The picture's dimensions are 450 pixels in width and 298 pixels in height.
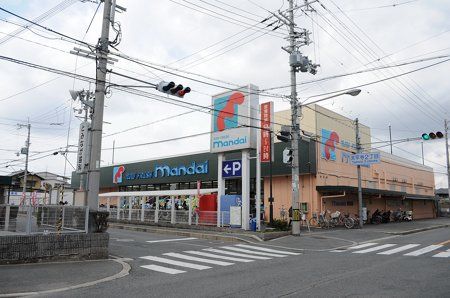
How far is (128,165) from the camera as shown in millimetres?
42812

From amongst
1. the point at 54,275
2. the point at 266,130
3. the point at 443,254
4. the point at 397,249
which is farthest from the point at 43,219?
the point at 443,254

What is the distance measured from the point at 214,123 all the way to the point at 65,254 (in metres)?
14.5

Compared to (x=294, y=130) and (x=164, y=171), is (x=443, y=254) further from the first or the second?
(x=164, y=171)

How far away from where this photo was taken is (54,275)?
10.0 m

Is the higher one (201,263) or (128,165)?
(128,165)

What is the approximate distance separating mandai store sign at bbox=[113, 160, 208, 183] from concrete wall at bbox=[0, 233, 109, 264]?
2086 cm

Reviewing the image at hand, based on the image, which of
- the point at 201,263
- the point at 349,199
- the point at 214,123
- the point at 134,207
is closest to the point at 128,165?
the point at 134,207

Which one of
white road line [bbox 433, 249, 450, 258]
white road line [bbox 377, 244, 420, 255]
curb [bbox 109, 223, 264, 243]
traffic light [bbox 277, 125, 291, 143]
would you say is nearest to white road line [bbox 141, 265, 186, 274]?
curb [bbox 109, 223, 264, 243]

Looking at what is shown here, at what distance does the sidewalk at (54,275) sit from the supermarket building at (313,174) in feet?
62.8

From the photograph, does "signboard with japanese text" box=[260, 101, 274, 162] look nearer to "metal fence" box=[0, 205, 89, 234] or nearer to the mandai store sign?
the mandai store sign

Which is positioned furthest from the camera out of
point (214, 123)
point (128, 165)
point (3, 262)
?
point (128, 165)

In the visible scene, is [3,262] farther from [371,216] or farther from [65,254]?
[371,216]

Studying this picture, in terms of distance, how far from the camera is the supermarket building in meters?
29.1

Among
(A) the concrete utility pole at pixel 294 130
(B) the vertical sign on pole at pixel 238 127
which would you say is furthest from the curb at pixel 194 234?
(A) the concrete utility pole at pixel 294 130
